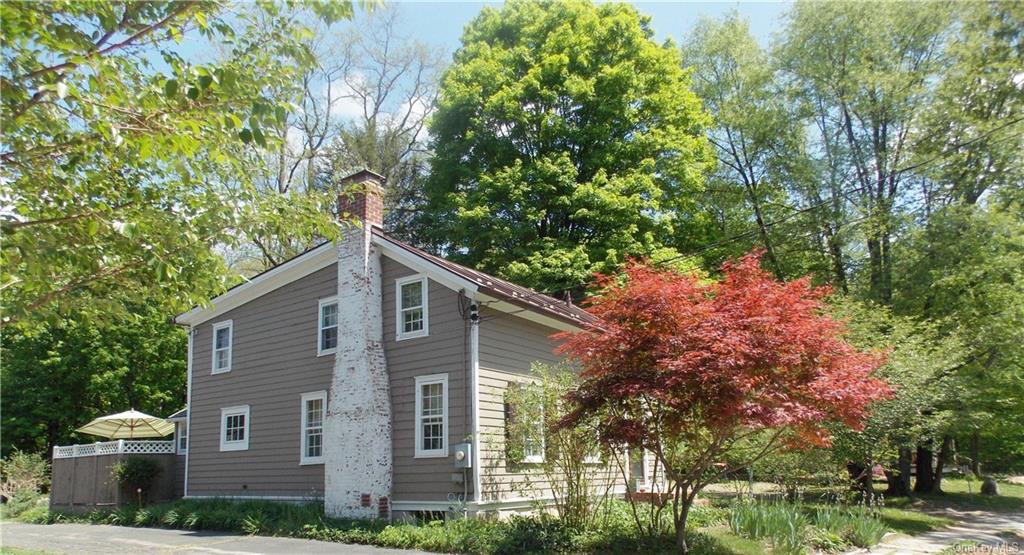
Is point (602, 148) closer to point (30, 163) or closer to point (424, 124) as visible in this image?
point (424, 124)

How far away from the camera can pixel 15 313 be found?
7.40m

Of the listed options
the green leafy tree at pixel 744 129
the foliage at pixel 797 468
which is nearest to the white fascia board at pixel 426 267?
the foliage at pixel 797 468

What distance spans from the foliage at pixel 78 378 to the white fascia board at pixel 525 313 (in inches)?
833

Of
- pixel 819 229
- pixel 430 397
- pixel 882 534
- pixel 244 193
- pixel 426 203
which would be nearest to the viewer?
pixel 244 193

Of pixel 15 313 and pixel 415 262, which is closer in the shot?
pixel 15 313

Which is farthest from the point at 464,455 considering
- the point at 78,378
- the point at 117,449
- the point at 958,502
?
the point at 78,378

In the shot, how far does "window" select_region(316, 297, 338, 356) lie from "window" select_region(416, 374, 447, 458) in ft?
9.63

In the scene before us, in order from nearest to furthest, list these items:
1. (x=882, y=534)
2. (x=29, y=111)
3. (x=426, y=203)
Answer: (x=29, y=111), (x=882, y=534), (x=426, y=203)

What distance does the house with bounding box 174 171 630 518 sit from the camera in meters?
15.3

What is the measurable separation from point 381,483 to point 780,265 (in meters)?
19.3

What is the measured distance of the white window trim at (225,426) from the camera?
19.0 m

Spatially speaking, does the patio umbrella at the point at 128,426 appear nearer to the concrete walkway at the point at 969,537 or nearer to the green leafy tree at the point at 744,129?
the concrete walkway at the point at 969,537

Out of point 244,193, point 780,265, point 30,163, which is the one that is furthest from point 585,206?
point 30,163

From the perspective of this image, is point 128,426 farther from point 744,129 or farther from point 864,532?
point 744,129
